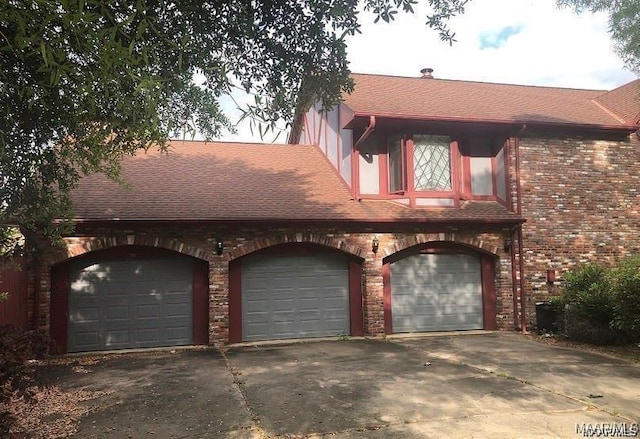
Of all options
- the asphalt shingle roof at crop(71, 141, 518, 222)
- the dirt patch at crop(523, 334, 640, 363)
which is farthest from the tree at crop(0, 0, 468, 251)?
the dirt patch at crop(523, 334, 640, 363)

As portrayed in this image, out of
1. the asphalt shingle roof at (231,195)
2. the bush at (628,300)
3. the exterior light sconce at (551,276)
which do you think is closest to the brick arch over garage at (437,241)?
the asphalt shingle roof at (231,195)

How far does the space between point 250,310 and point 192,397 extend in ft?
16.0

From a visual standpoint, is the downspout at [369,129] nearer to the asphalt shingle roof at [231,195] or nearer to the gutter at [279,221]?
the asphalt shingle roof at [231,195]

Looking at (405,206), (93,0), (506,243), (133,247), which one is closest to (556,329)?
(506,243)

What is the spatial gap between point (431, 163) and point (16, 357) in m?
10.3

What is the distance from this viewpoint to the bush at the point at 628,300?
8844 mm

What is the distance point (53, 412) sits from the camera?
5699mm

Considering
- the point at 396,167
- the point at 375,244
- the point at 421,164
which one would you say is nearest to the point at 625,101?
the point at 421,164

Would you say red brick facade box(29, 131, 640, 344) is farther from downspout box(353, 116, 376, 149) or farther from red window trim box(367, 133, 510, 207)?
downspout box(353, 116, 376, 149)

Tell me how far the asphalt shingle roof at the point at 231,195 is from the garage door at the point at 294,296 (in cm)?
125

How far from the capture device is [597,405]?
5648 mm

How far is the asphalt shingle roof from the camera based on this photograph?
10578 mm

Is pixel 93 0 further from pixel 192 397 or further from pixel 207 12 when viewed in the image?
pixel 192 397

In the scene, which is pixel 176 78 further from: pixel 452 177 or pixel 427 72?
pixel 427 72
